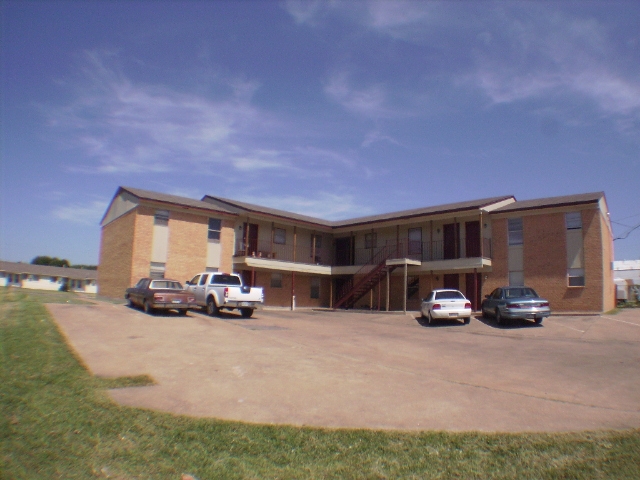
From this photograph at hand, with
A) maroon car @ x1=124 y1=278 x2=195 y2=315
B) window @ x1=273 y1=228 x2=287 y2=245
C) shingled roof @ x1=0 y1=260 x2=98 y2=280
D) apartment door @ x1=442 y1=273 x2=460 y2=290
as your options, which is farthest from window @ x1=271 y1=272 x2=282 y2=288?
shingled roof @ x1=0 y1=260 x2=98 y2=280

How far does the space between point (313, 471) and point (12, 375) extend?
17.4ft

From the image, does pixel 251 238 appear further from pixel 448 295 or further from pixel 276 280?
pixel 448 295

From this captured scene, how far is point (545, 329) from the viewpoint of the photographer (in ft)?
57.2

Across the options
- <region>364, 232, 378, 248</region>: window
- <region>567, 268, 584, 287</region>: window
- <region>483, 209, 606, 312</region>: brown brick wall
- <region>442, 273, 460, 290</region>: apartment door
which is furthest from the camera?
<region>364, 232, 378, 248</region>: window

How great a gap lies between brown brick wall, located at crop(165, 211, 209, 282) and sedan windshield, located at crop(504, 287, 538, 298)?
1556 cm

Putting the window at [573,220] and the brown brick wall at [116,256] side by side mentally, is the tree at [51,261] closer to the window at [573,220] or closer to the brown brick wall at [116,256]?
the brown brick wall at [116,256]

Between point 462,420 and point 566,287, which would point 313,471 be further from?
point 566,287

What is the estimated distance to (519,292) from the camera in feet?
63.1

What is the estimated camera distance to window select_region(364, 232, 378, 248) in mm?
31520

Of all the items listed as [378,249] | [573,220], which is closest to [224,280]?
[378,249]

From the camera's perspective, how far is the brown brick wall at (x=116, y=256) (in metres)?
24.4

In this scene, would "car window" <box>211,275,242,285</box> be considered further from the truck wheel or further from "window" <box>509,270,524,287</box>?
"window" <box>509,270,524,287</box>

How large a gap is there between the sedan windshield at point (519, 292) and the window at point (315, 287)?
50.0 feet

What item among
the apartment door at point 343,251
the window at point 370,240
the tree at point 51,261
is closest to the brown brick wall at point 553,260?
the window at point 370,240
